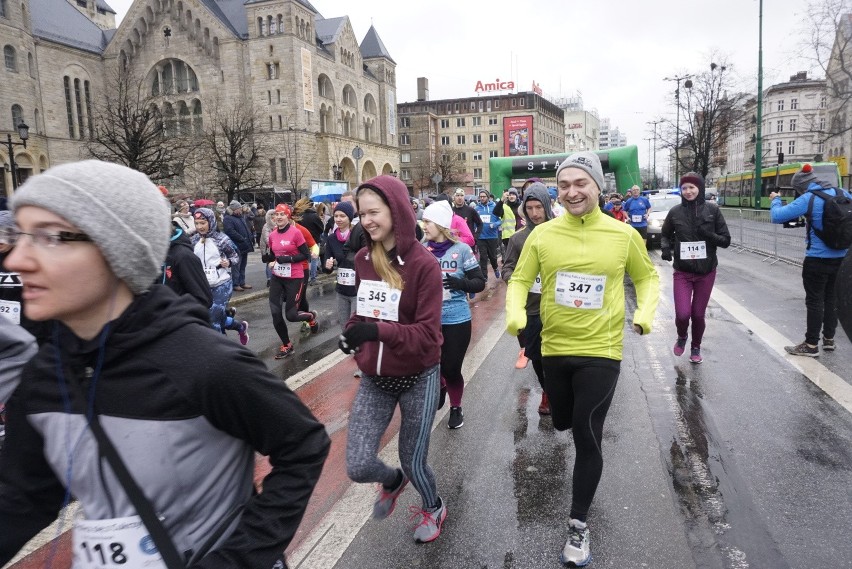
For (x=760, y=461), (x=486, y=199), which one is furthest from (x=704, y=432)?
(x=486, y=199)

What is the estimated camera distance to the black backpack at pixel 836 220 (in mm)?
6266

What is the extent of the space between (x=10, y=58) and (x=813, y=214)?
5463 cm

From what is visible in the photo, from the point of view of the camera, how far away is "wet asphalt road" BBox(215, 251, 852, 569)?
10.5ft

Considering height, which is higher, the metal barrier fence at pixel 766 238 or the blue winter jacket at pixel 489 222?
the blue winter jacket at pixel 489 222

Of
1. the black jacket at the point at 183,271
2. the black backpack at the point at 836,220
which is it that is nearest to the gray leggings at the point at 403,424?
the black jacket at the point at 183,271

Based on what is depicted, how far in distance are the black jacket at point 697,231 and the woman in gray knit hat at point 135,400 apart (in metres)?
5.84

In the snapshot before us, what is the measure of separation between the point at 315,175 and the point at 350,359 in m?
53.5

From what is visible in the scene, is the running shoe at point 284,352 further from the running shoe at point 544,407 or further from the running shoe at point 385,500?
the running shoe at point 385,500

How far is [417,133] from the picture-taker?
108 metres

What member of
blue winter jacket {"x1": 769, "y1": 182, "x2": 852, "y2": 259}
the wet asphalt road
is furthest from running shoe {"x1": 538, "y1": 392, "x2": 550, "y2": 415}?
blue winter jacket {"x1": 769, "y1": 182, "x2": 852, "y2": 259}

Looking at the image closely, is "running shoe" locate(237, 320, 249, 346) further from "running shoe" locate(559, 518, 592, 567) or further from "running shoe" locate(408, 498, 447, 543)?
"running shoe" locate(559, 518, 592, 567)

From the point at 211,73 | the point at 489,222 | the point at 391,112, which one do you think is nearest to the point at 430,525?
the point at 489,222

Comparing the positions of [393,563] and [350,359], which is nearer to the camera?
[393,563]

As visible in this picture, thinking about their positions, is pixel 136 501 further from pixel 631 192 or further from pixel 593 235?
pixel 631 192
